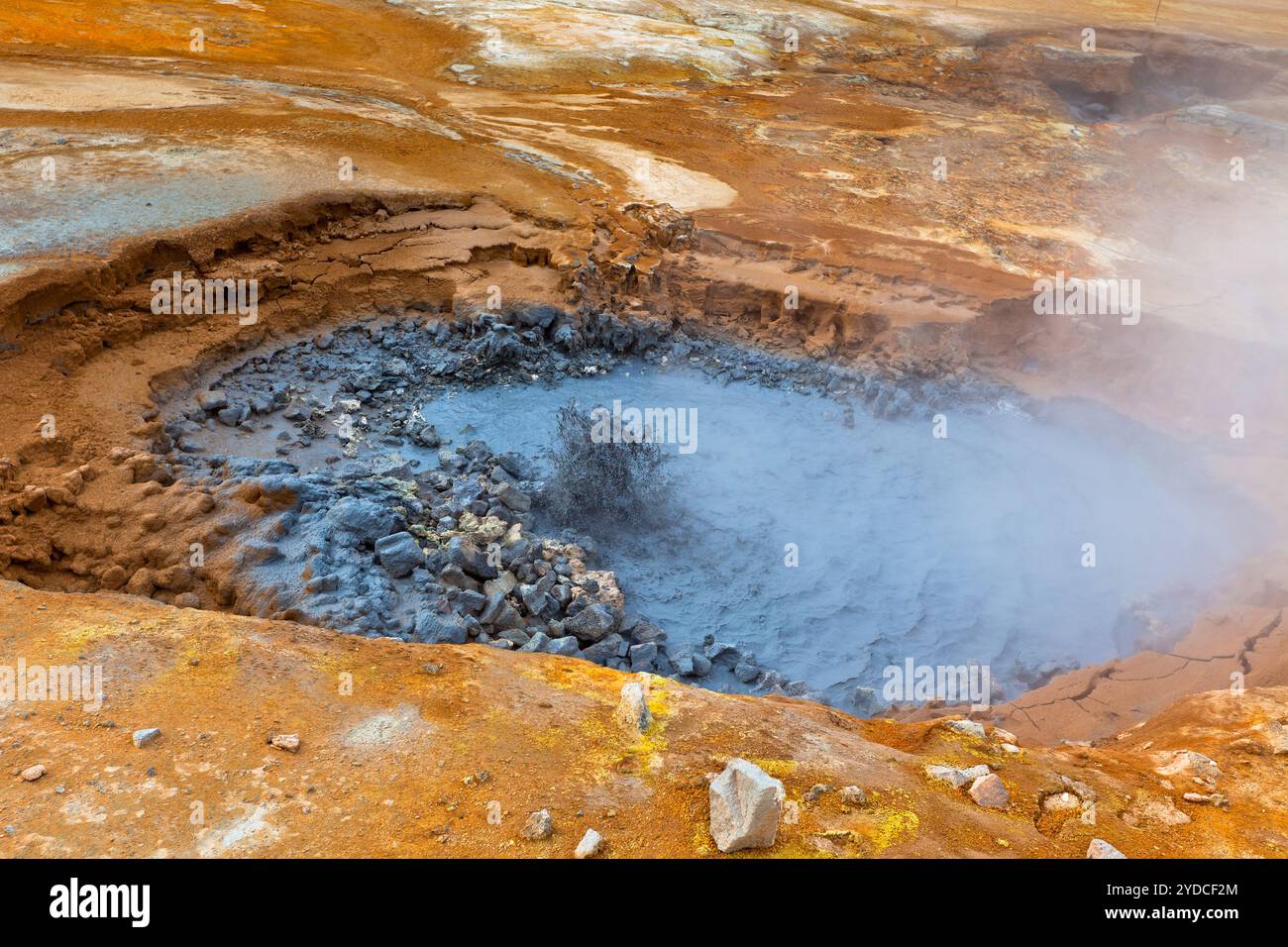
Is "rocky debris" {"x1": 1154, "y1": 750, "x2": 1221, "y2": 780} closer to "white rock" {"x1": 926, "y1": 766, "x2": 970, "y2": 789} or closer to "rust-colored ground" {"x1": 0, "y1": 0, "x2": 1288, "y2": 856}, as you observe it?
"rust-colored ground" {"x1": 0, "y1": 0, "x2": 1288, "y2": 856}

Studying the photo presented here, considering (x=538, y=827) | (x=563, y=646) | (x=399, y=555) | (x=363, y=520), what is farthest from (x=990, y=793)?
(x=363, y=520)

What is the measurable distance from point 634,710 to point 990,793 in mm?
1472

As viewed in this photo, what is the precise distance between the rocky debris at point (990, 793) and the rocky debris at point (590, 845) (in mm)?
1559

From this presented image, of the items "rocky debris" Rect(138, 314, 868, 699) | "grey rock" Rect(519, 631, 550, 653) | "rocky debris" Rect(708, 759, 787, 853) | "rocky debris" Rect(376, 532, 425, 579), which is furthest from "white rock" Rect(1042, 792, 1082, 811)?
"rocky debris" Rect(376, 532, 425, 579)

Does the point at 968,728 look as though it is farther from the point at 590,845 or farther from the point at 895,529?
the point at 895,529

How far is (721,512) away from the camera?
779 cm

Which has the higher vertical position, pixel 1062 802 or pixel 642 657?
pixel 1062 802

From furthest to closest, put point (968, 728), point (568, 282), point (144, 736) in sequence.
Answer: point (568, 282), point (968, 728), point (144, 736)

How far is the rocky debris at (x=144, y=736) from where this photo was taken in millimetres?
3336

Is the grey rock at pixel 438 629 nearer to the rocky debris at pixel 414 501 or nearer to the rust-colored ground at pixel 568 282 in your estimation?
the rocky debris at pixel 414 501

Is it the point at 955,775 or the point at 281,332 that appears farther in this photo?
the point at 281,332

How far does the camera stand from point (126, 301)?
7.92 metres

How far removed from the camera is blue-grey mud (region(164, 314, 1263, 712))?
18.8 feet

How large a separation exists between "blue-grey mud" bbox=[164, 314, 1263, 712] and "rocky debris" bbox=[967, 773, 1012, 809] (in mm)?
2215
